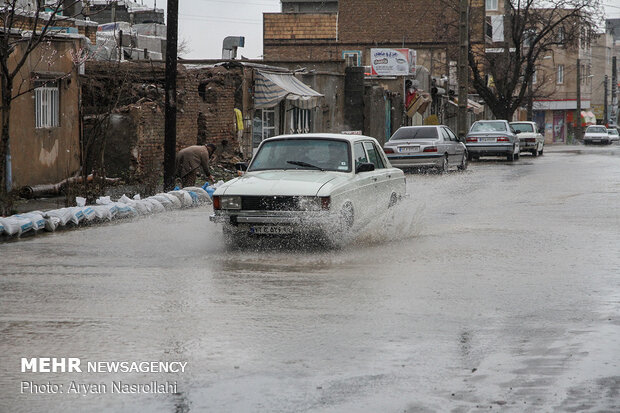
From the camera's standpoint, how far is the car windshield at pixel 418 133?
30.1 meters

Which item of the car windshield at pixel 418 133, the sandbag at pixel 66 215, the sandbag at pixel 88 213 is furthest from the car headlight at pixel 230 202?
the car windshield at pixel 418 133

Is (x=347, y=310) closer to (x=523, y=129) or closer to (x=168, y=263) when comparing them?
(x=168, y=263)

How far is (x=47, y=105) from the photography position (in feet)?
73.8

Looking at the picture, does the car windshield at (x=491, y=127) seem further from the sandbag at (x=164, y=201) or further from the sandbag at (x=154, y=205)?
the sandbag at (x=154, y=205)

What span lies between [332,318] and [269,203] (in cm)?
428

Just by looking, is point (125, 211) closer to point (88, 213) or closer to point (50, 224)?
point (88, 213)

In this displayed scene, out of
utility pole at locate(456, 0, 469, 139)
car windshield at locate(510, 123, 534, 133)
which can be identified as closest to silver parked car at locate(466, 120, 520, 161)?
utility pole at locate(456, 0, 469, 139)

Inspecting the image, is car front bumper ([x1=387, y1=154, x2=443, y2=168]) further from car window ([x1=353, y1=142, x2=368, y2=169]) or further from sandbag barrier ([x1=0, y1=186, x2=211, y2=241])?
car window ([x1=353, y1=142, x2=368, y2=169])

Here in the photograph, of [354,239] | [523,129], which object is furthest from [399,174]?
[523,129]

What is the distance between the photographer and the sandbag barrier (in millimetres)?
14038

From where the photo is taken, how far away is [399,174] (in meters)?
15.5

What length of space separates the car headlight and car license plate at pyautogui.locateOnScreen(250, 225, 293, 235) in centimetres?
35

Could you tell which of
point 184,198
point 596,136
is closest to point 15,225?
point 184,198

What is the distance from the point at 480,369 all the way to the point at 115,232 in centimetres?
942
